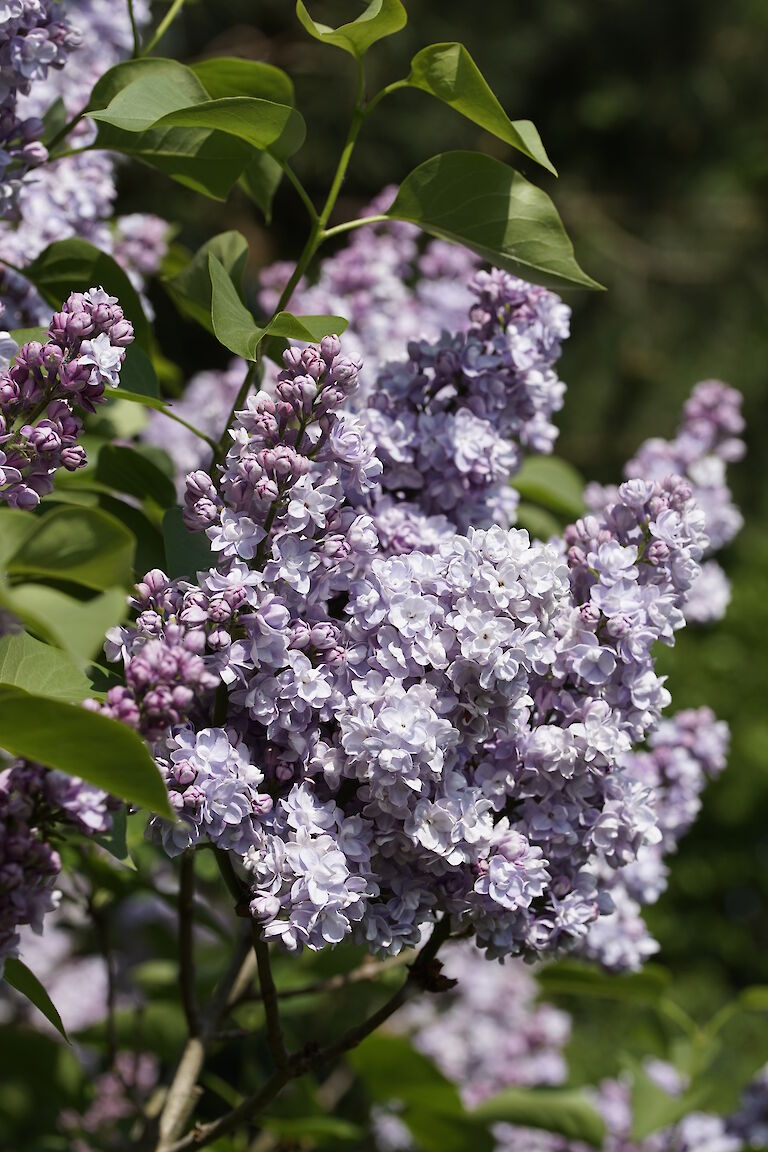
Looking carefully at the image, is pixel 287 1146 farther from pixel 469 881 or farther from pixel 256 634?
pixel 256 634

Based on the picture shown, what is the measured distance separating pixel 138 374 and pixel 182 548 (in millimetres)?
137

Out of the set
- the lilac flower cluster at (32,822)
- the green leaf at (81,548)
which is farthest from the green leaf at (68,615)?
the lilac flower cluster at (32,822)

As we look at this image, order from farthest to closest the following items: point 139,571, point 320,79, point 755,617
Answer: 1. point 755,617
2. point 320,79
3. point 139,571

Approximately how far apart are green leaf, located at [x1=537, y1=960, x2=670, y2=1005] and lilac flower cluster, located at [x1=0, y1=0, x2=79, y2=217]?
85cm

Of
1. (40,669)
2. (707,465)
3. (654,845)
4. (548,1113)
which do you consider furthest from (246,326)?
(548,1113)

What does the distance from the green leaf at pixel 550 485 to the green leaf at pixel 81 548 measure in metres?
0.73

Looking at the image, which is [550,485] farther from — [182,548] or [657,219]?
[657,219]

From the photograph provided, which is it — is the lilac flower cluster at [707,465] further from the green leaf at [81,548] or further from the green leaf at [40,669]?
the green leaf at [81,548]

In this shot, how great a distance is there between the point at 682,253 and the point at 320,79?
6.08 ft

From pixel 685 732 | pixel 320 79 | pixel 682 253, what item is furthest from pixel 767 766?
pixel 685 732

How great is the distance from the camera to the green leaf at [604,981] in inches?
46.9

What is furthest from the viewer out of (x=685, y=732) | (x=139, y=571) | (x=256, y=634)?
(x=685, y=732)

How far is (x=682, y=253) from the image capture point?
216 inches

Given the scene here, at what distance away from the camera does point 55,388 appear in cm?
66
